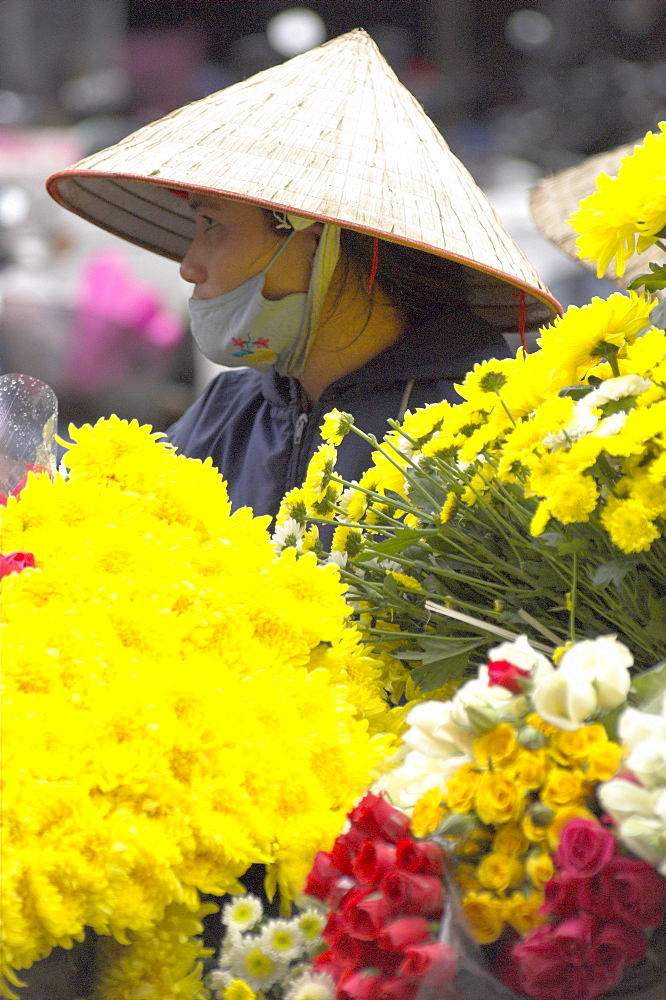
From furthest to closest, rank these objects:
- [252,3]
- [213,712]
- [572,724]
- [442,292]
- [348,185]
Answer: [252,3] → [442,292] → [348,185] → [213,712] → [572,724]

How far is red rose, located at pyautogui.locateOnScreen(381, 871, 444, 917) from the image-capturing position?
556 millimetres

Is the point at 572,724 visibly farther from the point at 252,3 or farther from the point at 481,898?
the point at 252,3

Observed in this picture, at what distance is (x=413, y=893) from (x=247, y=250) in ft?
3.88

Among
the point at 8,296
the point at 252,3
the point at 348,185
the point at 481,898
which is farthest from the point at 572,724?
the point at 252,3

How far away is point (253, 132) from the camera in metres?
1.29

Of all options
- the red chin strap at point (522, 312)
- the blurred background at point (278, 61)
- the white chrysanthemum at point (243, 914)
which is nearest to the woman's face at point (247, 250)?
the red chin strap at point (522, 312)

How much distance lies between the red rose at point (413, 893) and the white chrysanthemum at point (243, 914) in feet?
0.36

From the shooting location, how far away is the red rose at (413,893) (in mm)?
556

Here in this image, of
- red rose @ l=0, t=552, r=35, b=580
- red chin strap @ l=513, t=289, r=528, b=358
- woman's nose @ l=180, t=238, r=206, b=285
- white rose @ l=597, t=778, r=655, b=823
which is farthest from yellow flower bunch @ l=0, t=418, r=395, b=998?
→ woman's nose @ l=180, t=238, r=206, b=285

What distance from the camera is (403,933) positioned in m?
0.55

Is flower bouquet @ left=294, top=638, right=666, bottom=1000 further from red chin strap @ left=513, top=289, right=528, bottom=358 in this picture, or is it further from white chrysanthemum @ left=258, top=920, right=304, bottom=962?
red chin strap @ left=513, top=289, right=528, bottom=358

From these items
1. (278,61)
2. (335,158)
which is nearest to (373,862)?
(335,158)

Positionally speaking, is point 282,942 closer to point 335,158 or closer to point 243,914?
point 243,914

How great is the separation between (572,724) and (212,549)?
29 cm
